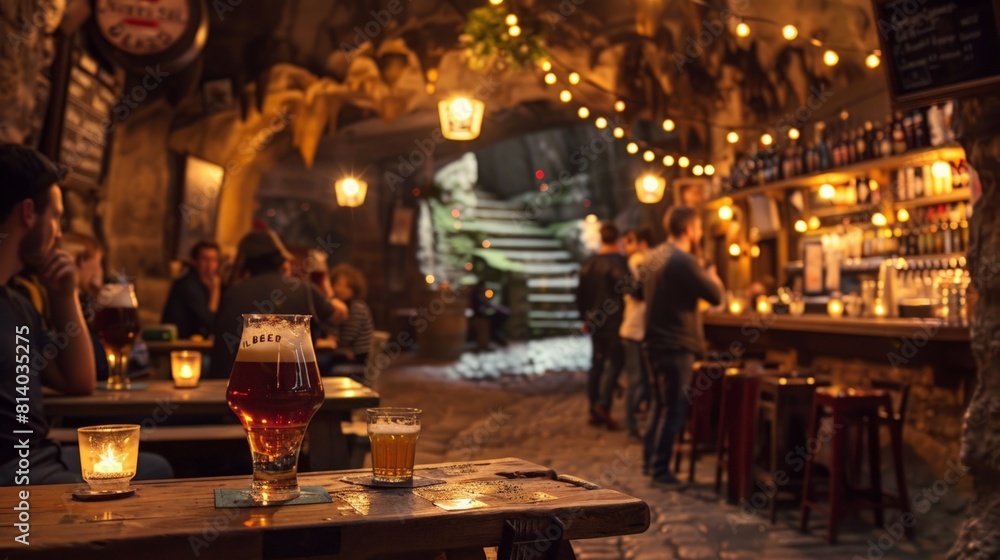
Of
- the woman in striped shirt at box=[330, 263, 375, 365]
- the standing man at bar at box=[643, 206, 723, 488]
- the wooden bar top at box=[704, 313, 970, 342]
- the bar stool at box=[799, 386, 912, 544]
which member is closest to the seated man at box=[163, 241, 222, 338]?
the woman in striped shirt at box=[330, 263, 375, 365]

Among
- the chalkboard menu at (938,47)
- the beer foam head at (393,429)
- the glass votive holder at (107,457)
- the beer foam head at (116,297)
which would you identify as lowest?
the glass votive holder at (107,457)

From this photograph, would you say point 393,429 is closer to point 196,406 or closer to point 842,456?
point 196,406

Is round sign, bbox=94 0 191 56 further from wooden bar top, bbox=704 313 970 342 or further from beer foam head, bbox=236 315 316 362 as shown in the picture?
beer foam head, bbox=236 315 316 362

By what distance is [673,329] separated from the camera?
550cm

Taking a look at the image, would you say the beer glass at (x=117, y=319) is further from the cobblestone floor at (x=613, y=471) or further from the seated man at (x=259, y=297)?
the cobblestone floor at (x=613, y=471)

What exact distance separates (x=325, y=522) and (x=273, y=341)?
13.1 inches

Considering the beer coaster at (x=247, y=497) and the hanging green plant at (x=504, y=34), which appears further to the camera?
the hanging green plant at (x=504, y=34)

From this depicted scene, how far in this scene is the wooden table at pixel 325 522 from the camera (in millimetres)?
1258

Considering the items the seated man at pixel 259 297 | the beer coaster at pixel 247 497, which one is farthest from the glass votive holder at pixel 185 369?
the beer coaster at pixel 247 497

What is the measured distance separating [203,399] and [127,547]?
1.77m

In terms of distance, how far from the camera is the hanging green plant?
862cm

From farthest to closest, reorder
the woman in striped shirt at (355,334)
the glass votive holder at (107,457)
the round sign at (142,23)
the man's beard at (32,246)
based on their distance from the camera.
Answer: the woman in striped shirt at (355,334) < the round sign at (142,23) < the man's beard at (32,246) < the glass votive holder at (107,457)


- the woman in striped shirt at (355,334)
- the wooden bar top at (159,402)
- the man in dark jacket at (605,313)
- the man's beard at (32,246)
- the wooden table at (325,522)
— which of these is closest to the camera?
the wooden table at (325,522)

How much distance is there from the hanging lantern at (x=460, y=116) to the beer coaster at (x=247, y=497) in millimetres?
6769
